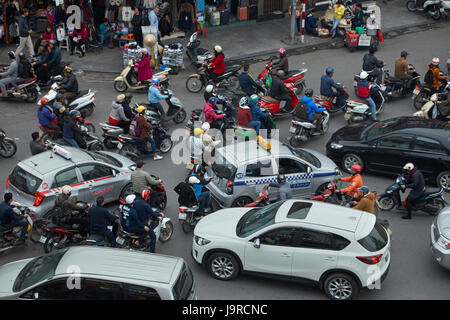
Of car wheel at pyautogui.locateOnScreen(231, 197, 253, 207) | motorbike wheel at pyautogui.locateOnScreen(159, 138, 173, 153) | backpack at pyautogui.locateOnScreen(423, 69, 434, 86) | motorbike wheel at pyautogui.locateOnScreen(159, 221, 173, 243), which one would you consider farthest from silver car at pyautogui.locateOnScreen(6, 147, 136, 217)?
backpack at pyautogui.locateOnScreen(423, 69, 434, 86)

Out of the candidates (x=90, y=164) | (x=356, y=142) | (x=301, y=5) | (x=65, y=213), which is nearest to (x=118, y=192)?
(x=90, y=164)

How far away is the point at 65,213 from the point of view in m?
11.8

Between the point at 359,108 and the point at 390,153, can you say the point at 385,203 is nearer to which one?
the point at 390,153

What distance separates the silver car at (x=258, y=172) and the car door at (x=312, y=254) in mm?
2748

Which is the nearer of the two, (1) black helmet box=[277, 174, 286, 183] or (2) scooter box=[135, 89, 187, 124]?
(1) black helmet box=[277, 174, 286, 183]

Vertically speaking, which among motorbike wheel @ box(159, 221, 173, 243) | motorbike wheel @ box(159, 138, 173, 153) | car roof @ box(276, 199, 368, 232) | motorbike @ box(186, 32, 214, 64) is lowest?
motorbike wheel @ box(159, 221, 173, 243)

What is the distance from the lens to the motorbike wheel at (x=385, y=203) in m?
13.6

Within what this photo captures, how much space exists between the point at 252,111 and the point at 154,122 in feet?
9.25

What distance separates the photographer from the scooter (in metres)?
16.8

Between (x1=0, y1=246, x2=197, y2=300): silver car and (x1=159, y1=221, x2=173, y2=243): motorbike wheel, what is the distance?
2.65 meters

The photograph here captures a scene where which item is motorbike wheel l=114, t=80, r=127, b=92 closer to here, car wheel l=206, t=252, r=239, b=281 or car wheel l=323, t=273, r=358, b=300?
car wheel l=206, t=252, r=239, b=281

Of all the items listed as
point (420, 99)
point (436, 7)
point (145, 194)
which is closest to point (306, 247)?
point (145, 194)

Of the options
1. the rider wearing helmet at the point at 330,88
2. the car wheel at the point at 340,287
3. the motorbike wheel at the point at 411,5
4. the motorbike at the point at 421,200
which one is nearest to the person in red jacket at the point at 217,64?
the rider wearing helmet at the point at 330,88

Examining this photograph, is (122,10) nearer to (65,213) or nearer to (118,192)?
(118,192)
